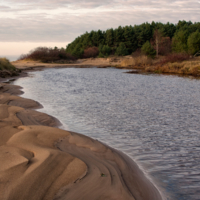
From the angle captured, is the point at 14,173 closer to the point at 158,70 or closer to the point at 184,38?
the point at 158,70

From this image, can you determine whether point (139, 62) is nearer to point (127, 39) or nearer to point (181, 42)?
point (181, 42)

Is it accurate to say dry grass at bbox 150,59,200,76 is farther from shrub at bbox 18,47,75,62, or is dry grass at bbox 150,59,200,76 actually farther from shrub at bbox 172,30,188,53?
shrub at bbox 18,47,75,62

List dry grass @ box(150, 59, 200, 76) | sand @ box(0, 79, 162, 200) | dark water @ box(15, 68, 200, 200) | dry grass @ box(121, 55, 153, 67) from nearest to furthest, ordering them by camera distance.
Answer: sand @ box(0, 79, 162, 200) → dark water @ box(15, 68, 200, 200) → dry grass @ box(150, 59, 200, 76) → dry grass @ box(121, 55, 153, 67)

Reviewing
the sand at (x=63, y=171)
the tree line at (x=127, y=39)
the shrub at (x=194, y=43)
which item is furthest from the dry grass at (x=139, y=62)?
the sand at (x=63, y=171)

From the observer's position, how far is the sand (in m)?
3.13

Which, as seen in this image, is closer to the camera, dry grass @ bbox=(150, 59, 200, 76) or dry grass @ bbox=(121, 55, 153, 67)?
dry grass @ bbox=(150, 59, 200, 76)

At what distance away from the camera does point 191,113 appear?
9156 millimetres

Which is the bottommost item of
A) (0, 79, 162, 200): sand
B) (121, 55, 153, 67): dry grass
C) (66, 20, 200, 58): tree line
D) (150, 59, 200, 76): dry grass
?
(0, 79, 162, 200): sand

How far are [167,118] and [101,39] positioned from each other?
76.8 meters

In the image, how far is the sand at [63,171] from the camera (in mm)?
3129

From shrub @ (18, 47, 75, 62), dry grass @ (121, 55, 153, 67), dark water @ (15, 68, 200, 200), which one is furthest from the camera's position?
shrub @ (18, 47, 75, 62)

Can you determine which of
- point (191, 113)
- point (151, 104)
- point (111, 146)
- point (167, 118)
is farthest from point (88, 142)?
point (151, 104)

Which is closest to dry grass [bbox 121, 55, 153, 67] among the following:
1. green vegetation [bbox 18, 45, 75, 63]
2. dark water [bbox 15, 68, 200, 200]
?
green vegetation [bbox 18, 45, 75, 63]

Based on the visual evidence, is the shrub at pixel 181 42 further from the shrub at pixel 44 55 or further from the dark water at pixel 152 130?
the dark water at pixel 152 130
